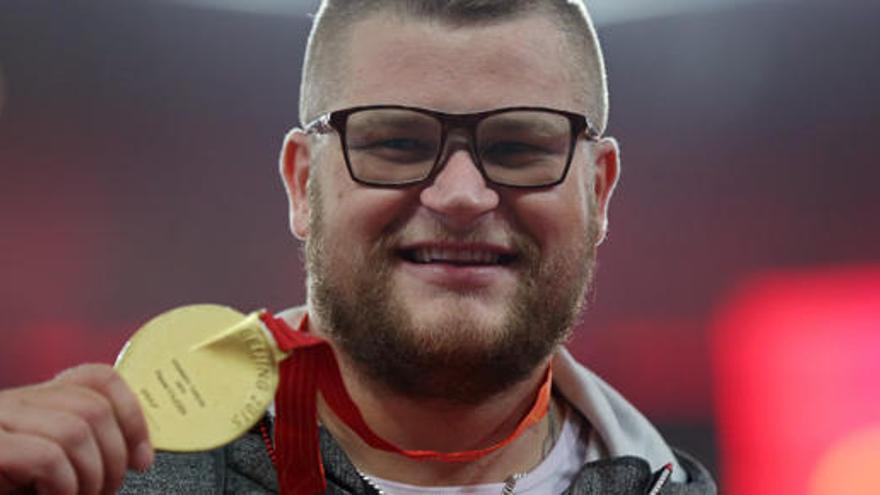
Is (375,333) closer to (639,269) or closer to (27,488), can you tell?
(27,488)

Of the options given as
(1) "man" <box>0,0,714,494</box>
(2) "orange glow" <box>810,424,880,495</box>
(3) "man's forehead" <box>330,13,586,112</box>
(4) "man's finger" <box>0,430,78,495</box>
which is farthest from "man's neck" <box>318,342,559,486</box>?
(2) "orange glow" <box>810,424,880,495</box>

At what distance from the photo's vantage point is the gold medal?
111cm

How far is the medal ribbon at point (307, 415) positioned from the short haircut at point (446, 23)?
54 cm

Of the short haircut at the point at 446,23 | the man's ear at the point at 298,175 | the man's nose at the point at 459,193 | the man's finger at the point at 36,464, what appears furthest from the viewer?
the man's ear at the point at 298,175

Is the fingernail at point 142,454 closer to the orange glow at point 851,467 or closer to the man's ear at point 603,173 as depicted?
the man's ear at point 603,173

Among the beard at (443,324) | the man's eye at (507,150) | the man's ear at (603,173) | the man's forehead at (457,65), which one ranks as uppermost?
the man's forehead at (457,65)

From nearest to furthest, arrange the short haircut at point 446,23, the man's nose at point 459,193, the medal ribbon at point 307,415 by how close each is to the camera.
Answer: the medal ribbon at point 307,415 < the man's nose at point 459,193 < the short haircut at point 446,23

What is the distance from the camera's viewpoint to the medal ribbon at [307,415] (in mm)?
1302

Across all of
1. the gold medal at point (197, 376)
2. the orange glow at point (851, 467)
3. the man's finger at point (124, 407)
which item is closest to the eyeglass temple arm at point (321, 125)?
the gold medal at point (197, 376)

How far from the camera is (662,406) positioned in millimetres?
4773

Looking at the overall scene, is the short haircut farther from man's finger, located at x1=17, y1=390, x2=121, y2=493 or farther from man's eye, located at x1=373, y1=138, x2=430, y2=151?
man's finger, located at x1=17, y1=390, x2=121, y2=493

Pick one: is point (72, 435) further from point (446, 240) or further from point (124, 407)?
point (446, 240)

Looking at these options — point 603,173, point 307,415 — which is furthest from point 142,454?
point 603,173

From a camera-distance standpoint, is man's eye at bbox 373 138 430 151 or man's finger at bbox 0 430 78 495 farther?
man's eye at bbox 373 138 430 151
